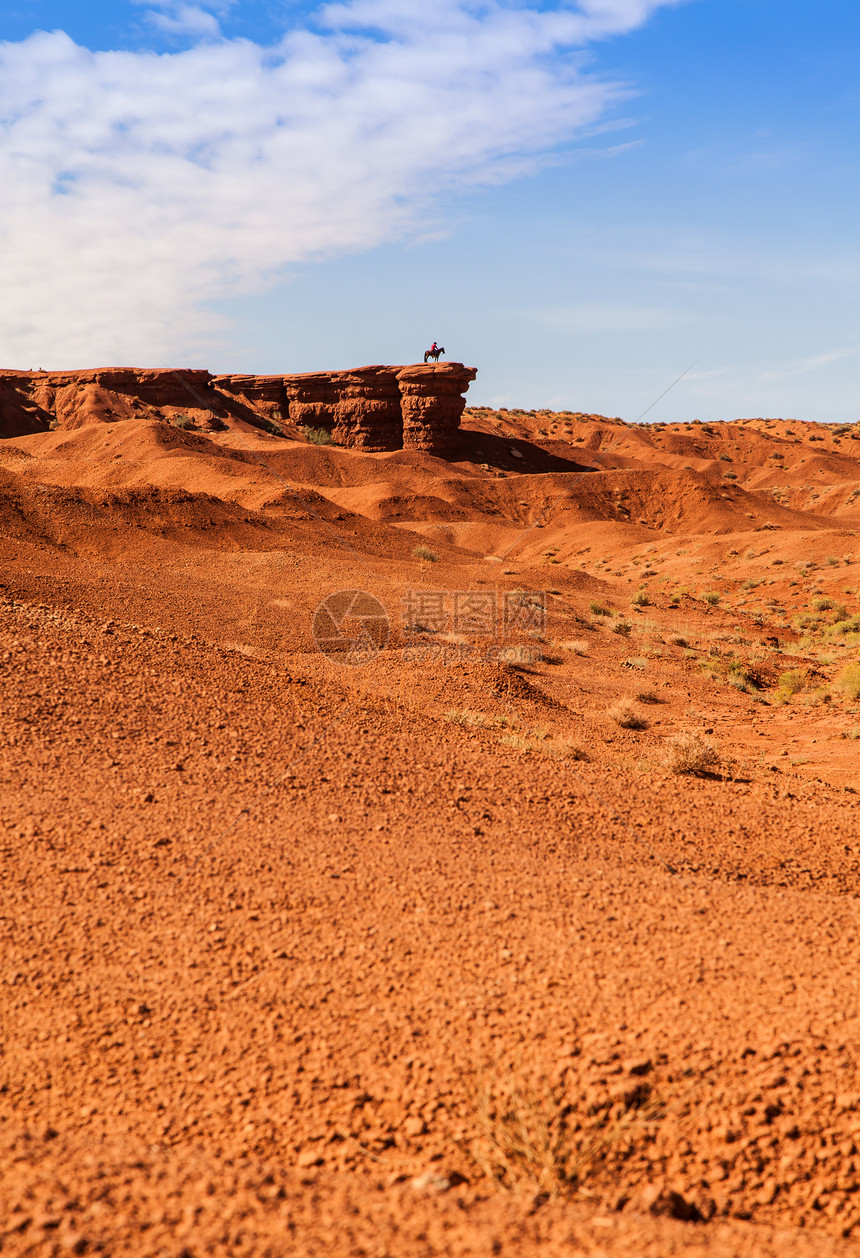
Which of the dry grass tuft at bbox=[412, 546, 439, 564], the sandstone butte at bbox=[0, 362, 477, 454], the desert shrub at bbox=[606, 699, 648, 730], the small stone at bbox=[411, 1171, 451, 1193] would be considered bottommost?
the small stone at bbox=[411, 1171, 451, 1193]

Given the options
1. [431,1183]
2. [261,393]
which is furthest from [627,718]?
[261,393]

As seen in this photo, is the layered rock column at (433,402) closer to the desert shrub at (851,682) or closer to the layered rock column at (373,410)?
→ the layered rock column at (373,410)

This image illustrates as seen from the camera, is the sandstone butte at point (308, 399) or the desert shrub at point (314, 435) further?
the desert shrub at point (314, 435)

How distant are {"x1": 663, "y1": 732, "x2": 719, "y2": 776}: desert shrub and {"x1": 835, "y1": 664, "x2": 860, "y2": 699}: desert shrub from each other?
24.5 ft

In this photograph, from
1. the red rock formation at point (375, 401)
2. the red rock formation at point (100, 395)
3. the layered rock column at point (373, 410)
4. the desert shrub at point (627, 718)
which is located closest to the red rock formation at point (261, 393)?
the red rock formation at point (375, 401)

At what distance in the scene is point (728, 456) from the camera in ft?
258

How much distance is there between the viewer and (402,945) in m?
5.18

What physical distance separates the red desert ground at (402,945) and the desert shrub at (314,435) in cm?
4678

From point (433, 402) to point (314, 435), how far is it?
1014 cm

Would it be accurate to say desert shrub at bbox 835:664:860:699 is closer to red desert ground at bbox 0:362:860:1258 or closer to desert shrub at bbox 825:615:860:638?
red desert ground at bbox 0:362:860:1258

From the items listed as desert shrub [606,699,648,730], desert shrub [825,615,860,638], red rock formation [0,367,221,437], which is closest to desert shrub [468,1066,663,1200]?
desert shrub [606,699,648,730]

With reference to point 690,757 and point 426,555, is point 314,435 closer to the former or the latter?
point 426,555

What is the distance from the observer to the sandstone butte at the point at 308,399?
5906cm

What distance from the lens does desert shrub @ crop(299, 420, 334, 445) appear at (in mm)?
62562
